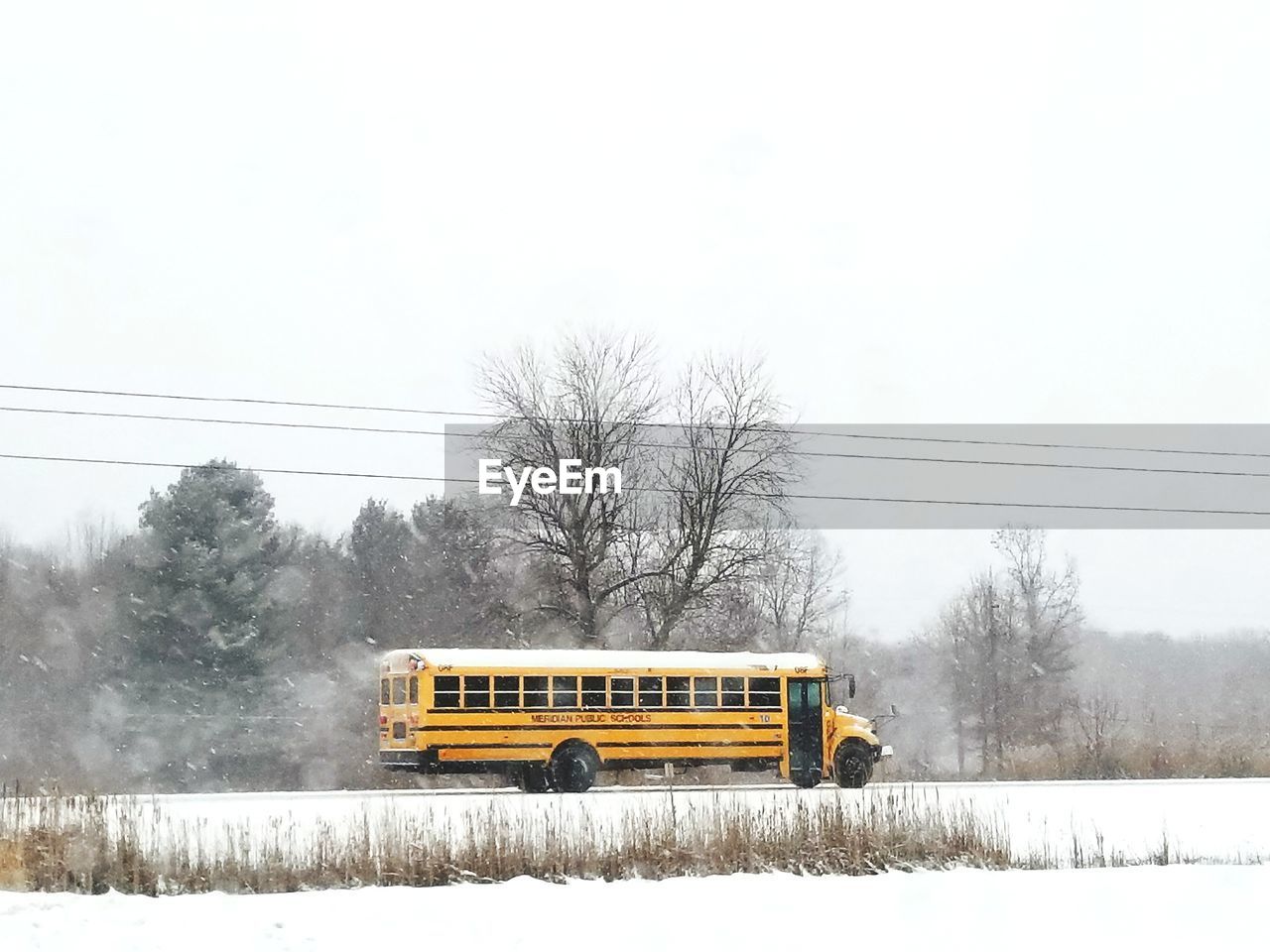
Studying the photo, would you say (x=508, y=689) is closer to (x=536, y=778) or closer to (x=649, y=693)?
(x=536, y=778)

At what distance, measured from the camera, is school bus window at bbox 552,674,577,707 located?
24047 mm

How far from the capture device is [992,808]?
19.7m

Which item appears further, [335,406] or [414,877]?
[335,406]

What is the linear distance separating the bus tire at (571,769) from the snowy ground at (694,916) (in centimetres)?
1107

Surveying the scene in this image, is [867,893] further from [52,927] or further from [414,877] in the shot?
[52,927]

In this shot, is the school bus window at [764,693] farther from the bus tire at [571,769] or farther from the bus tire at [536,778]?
the bus tire at [536,778]

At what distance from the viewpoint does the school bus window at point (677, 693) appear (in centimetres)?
2466

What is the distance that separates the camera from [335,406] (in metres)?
31.7

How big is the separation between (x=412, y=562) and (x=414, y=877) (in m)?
40.8

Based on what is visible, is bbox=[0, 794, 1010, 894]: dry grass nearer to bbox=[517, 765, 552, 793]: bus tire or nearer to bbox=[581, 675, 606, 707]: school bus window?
bbox=[517, 765, 552, 793]: bus tire

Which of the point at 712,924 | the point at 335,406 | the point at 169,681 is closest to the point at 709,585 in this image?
the point at 335,406

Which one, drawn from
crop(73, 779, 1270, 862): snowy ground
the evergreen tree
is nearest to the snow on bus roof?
crop(73, 779, 1270, 862): snowy ground

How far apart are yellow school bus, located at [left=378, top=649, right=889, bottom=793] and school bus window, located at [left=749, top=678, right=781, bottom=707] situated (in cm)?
2

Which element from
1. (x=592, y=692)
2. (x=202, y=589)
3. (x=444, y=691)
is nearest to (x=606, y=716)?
(x=592, y=692)
